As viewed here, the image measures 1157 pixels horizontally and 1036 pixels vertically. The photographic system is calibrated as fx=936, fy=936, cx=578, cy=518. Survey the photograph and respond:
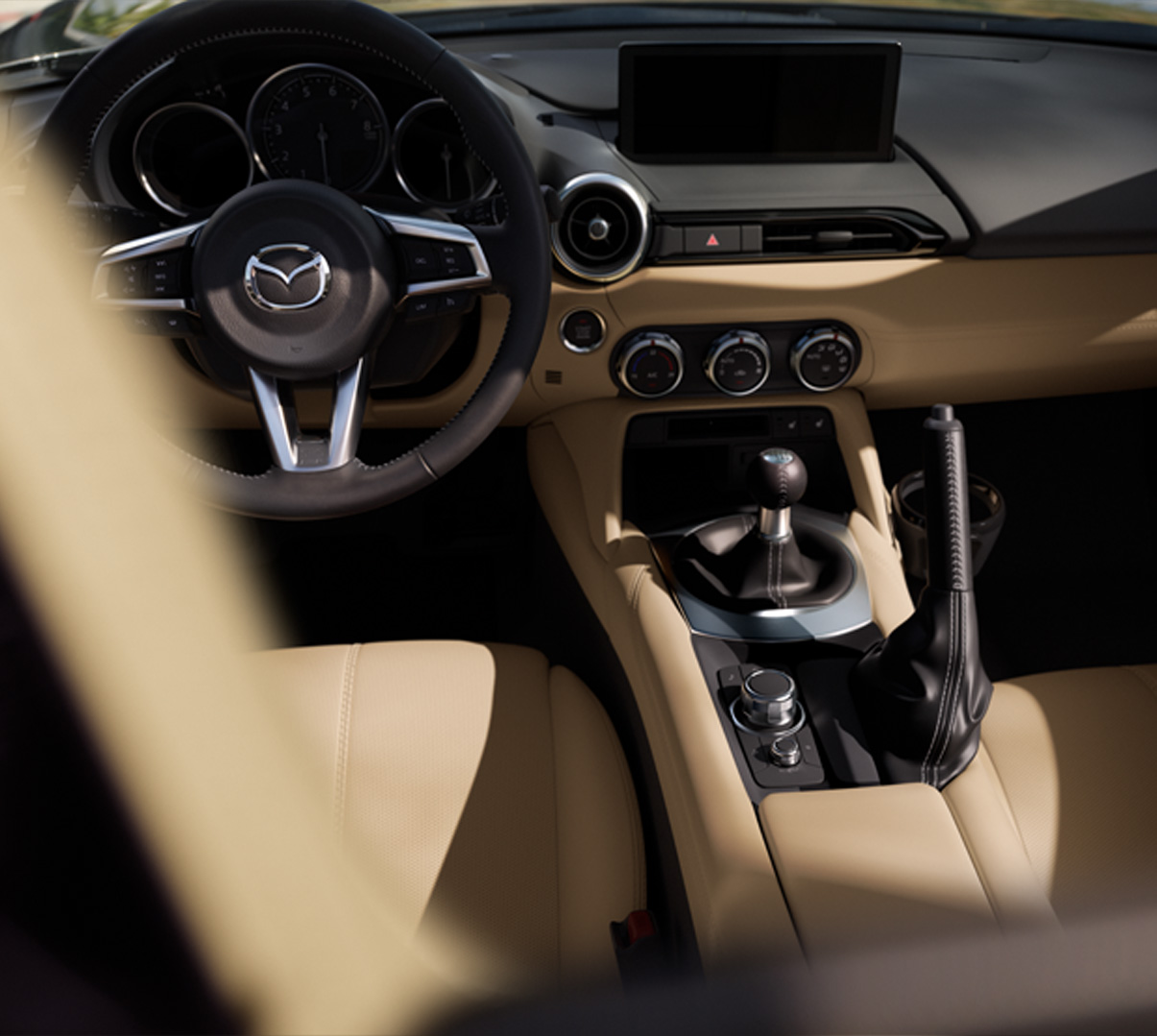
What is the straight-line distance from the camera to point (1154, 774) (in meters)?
1.04

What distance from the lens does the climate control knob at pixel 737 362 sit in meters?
1.46

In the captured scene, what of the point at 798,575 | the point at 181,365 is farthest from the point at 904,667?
the point at 181,365

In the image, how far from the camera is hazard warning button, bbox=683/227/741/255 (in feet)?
4.55

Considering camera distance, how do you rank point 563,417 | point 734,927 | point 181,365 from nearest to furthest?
point 734,927
point 181,365
point 563,417

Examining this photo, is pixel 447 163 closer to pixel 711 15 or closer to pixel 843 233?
pixel 843 233

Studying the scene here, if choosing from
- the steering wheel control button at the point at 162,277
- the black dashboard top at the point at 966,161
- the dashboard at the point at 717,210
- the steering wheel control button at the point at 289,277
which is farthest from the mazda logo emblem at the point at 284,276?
the black dashboard top at the point at 966,161

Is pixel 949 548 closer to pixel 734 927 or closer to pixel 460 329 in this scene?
pixel 734 927

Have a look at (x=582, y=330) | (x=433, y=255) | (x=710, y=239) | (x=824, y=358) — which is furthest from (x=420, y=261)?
(x=824, y=358)

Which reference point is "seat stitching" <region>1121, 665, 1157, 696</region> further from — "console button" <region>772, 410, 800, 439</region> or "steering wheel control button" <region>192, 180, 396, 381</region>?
"steering wheel control button" <region>192, 180, 396, 381</region>

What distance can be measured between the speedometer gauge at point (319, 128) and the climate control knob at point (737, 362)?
57 cm

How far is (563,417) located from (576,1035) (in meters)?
1.36

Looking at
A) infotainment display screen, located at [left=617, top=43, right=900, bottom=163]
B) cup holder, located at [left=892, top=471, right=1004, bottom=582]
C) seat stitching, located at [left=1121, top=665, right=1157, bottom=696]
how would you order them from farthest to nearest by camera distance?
1. cup holder, located at [left=892, top=471, right=1004, bottom=582]
2. infotainment display screen, located at [left=617, top=43, right=900, bottom=163]
3. seat stitching, located at [left=1121, top=665, right=1157, bottom=696]

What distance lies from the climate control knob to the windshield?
692mm

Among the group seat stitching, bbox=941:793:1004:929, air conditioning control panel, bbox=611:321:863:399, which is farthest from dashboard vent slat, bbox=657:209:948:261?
seat stitching, bbox=941:793:1004:929
